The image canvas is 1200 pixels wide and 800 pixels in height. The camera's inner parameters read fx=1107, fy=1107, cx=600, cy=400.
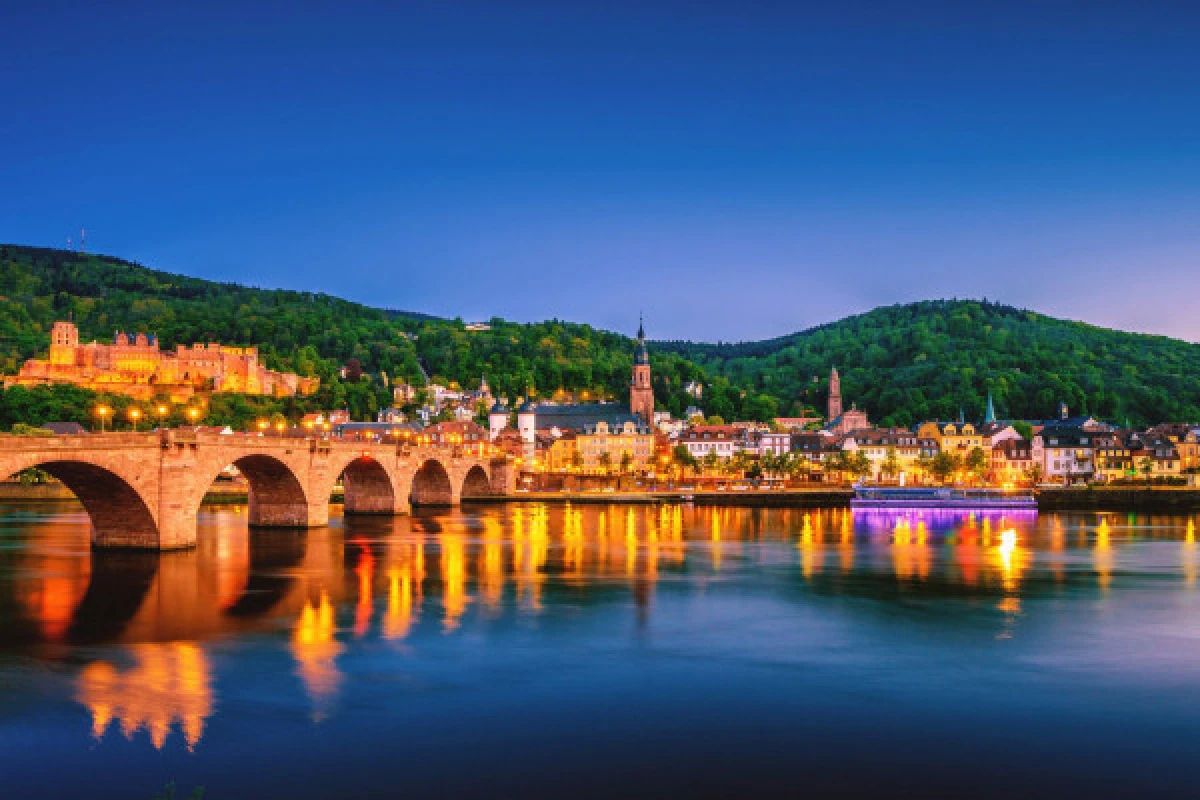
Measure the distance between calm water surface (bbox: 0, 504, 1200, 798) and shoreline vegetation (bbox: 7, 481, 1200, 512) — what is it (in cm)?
4474

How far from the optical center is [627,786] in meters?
14.9

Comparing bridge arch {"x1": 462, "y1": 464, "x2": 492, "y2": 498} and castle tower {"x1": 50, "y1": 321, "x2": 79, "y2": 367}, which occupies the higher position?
castle tower {"x1": 50, "y1": 321, "x2": 79, "y2": 367}

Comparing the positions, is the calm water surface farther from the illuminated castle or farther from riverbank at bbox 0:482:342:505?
the illuminated castle

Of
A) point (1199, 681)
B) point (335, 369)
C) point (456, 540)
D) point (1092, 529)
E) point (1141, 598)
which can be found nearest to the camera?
point (1199, 681)

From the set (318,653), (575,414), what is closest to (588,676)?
(318,653)

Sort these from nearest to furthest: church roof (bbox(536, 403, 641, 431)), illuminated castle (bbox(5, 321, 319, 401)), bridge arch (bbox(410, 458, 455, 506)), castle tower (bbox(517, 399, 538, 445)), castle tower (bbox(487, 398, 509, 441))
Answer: bridge arch (bbox(410, 458, 455, 506))
castle tower (bbox(517, 399, 538, 445))
illuminated castle (bbox(5, 321, 319, 401))
church roof (bbox(536, 403, 641, 431))
castle tower (bbox(487, 398, 509, 441))

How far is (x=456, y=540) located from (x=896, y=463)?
8318 cm

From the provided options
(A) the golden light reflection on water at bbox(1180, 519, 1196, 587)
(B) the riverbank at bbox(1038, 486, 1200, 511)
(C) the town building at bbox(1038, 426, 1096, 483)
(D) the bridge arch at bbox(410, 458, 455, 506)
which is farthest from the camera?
(C) the town building at bbox(1038, 426, 1096, 483)

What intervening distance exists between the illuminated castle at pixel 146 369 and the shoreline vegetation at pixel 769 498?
5990 centimetres

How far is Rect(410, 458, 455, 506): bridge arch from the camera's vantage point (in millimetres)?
79375

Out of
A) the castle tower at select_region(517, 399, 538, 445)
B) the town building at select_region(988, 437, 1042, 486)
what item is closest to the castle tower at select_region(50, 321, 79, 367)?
the castle tower at select_region(517, 399, 538, 445)

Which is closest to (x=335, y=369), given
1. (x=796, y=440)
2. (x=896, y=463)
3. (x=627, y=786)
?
(x=796, y=440)

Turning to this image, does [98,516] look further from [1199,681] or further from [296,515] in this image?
[1199,681]

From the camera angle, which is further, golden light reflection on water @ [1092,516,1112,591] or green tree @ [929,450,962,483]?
green tree @ [929,450,962,483]
